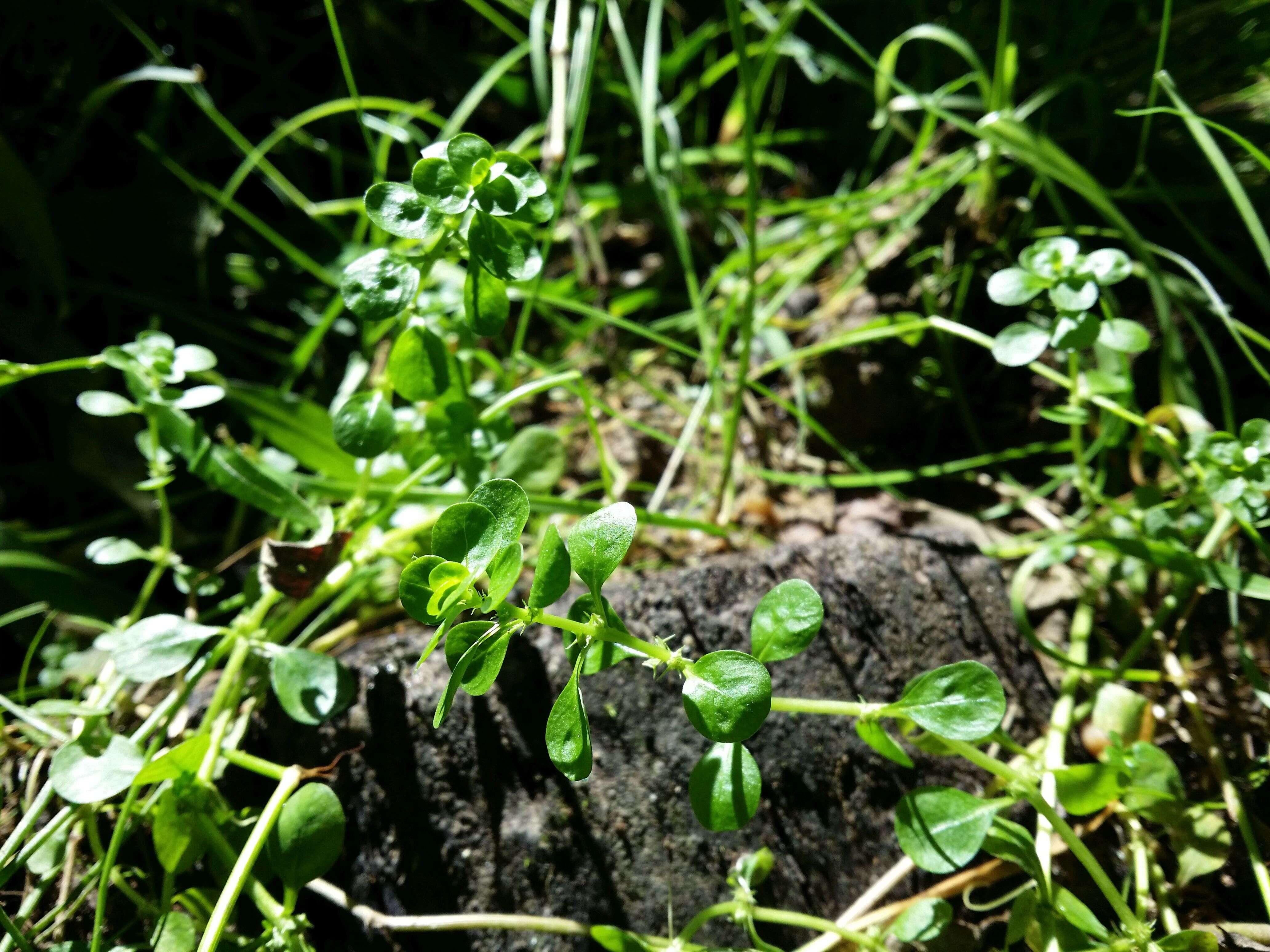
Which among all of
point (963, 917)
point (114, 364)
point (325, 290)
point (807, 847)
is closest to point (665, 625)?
point (807, 847)

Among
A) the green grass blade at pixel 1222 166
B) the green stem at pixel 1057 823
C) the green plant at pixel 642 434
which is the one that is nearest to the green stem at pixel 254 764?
the green plant at pixel 642 434

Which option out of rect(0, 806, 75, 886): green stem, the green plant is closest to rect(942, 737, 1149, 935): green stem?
the green plant

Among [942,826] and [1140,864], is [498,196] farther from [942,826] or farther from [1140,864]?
[1140,864]

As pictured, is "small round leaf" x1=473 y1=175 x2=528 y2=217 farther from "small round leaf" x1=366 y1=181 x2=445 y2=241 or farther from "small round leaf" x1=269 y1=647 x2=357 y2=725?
"small round leaf" x1=269 y1=647 x2=357 y2=725

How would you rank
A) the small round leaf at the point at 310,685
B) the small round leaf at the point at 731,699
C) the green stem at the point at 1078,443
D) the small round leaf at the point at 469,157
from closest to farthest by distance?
the small round leaf at the point at 731,699 < the small round leaf at the point at 469,157 < the small round leaf at the point at 310,685 < the green stem at the point at 1078,443

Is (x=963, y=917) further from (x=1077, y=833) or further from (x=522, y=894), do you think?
(x=522, y=894)

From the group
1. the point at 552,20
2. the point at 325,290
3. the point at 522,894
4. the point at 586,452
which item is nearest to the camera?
the point at 522,894

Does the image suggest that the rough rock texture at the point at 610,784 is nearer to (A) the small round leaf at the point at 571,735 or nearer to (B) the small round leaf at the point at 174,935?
(B) the small round leaf at the point at 174,935
